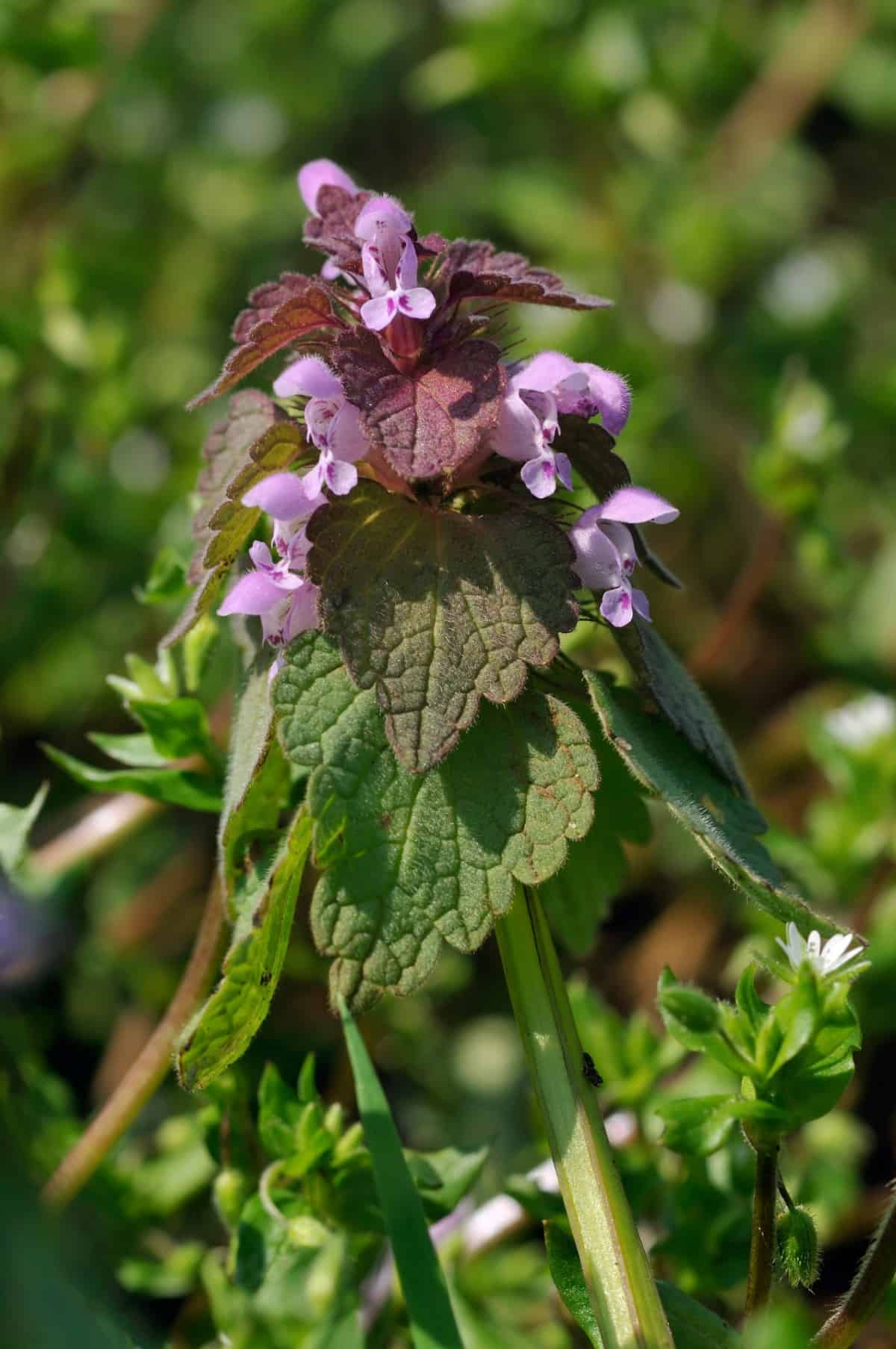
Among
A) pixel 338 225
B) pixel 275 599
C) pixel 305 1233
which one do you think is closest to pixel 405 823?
pixel 275 599

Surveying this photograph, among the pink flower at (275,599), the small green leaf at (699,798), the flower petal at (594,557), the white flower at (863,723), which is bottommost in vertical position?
the white flower at (863,723)

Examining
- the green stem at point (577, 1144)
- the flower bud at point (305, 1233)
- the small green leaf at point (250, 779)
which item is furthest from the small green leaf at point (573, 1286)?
the small green leaf at point (250, 779)

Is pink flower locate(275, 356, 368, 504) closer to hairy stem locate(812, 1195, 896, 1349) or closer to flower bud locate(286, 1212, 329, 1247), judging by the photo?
flower bud locate(286, 1212, 329, 1247)

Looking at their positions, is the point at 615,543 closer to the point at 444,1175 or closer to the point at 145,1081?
the point at 444,1175

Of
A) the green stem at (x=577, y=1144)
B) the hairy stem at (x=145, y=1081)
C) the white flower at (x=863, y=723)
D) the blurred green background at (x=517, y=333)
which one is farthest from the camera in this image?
the blurred green background at (x=517, y=333)

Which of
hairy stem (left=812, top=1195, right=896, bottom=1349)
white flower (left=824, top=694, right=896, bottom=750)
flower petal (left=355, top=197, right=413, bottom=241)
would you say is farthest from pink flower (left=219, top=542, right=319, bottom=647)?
white flower (left=824, top=694, right=896, bottom=750)

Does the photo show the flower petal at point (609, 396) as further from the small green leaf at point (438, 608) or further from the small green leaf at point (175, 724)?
the small green leaf at point (175, 724)
